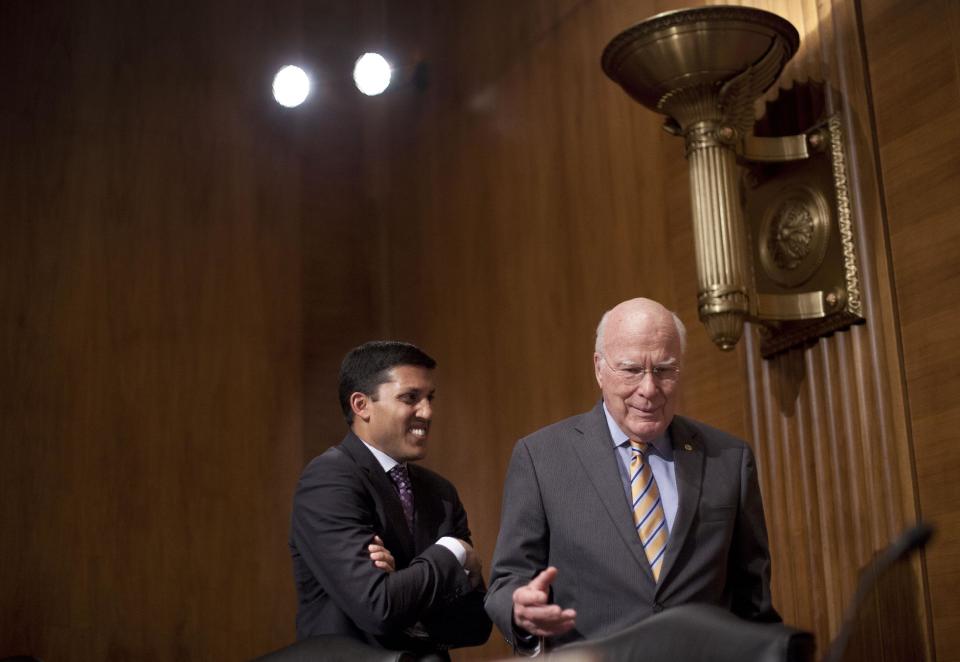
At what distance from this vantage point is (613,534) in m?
2.96

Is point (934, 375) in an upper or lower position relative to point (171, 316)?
lower

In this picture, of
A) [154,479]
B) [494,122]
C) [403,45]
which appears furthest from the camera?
[403,45]

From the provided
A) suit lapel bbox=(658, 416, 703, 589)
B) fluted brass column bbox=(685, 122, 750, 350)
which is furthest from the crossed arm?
fluted brass column bbox=(685, 122, 750, 350)

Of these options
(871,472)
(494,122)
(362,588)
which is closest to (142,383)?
(494,122)

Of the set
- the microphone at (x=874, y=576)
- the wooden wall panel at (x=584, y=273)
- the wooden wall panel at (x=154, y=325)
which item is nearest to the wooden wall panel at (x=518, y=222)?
the wooden wall panel at (x=584, y=273)

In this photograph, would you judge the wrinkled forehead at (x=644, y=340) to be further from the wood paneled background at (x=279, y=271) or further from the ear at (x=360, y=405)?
the wood paneled background at (x=279, y=271)

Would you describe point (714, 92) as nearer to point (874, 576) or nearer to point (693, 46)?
point (693, 46)

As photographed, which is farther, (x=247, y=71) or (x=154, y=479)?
(x=247, y=71)

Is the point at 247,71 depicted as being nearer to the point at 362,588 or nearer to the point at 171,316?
the point at 171,316

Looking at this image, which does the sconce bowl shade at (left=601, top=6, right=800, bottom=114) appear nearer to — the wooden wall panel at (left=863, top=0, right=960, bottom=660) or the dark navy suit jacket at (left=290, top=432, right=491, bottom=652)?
the wooden wall panel at (left=863, top=0, right=960, bottom=660)

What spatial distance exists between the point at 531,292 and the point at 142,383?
74.3 inches

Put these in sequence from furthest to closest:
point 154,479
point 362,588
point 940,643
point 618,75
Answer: point 154,479, point 618,75, point 940,643, point 362,588

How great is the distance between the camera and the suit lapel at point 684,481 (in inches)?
115

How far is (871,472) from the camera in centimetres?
391
